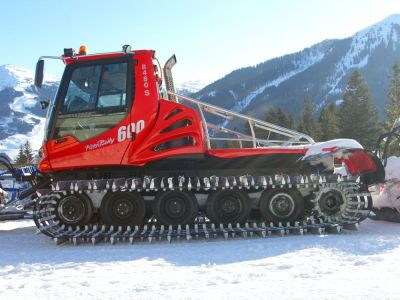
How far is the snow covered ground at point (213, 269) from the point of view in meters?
4.87

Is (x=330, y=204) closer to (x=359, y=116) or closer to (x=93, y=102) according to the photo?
(x=93, y=102)

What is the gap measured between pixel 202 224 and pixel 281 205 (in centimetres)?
149

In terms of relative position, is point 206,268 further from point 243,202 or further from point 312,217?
point 312,217

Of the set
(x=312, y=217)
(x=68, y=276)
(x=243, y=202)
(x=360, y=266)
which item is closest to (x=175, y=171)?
(x=243, y=202)

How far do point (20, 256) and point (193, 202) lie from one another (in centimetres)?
302

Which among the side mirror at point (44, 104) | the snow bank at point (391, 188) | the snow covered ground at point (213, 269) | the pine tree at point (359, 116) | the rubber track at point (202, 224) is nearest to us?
the snow covered ground at point (213, 269)

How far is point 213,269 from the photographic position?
5.86 m

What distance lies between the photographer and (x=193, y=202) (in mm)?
8695

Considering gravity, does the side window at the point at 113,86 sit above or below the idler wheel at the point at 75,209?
above

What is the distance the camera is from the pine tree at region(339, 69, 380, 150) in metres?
46.2

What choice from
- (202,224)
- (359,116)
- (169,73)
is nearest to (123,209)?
(202,224)

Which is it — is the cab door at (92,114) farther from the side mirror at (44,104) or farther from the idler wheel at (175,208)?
the idler wheel at (175,208)

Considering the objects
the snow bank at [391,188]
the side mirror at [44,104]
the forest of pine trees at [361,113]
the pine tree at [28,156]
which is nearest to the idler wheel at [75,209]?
the side mirror at [44,104]

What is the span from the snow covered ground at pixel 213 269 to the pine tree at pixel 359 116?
131 ft
